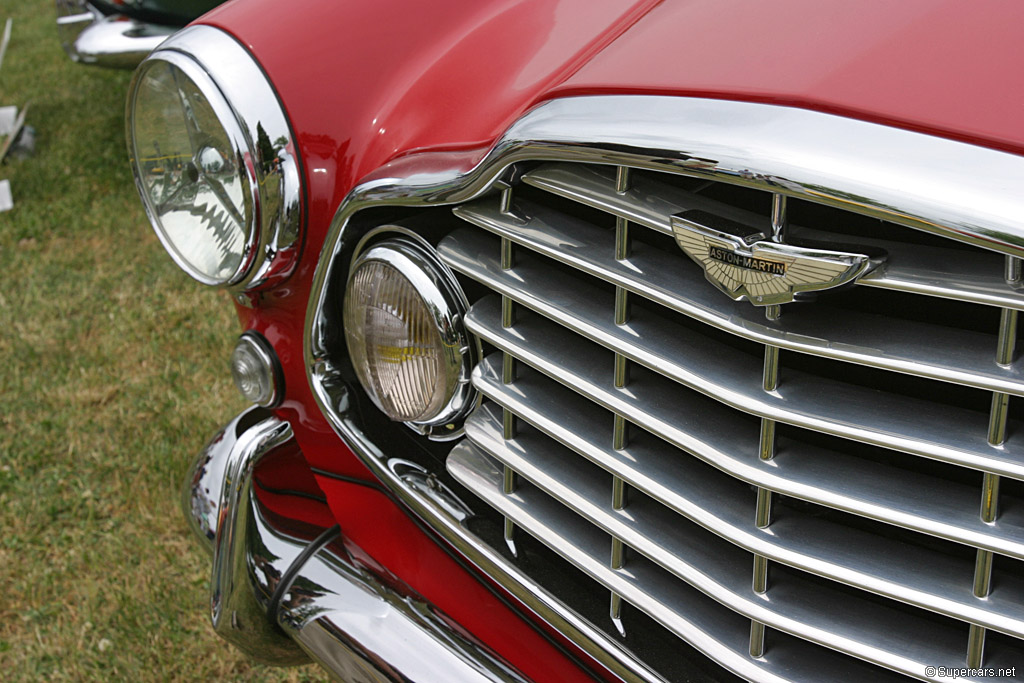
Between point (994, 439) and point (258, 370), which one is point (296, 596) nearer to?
point (258, 370)

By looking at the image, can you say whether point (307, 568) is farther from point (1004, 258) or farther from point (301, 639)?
point (1004, 258)

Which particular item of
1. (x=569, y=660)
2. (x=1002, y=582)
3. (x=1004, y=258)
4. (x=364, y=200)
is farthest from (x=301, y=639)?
(x=1004, y=258)

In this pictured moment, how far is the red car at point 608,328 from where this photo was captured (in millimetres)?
783

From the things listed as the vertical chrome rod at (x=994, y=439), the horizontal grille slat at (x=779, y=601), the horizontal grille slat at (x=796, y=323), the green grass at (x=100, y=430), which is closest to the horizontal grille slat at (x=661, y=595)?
the horizontal grille slat at (x=779, y=601)

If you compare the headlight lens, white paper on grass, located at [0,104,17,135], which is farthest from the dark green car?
the headlight lens

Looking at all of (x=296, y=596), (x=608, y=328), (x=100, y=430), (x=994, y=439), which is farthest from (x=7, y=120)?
(x=994, y=439)

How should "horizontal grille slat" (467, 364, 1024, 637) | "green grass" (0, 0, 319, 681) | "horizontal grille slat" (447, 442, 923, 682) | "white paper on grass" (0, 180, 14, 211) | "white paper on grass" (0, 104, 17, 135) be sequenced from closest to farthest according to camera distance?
"horizontal grille slat" (467, 364, 1024, 637) → "horizontal grille slat" (447, 442, 923, 682) → "green grass" (0, 0, 319, 681) → "white paper on grass" (0, 180, 14, 211) → "white paper on grass" (0, 104, 17, 135)

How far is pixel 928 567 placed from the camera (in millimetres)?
871

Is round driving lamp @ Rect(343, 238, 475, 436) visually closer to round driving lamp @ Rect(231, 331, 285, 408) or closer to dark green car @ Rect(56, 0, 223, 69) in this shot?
round driving lamp @ Rect(231, 331, 285, 408)

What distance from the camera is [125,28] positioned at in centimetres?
377

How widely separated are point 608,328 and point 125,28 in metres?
3.45

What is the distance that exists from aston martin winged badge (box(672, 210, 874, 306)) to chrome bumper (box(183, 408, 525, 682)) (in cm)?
63

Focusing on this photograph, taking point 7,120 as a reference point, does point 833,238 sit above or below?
above

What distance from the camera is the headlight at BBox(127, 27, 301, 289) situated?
1333 millimetres
